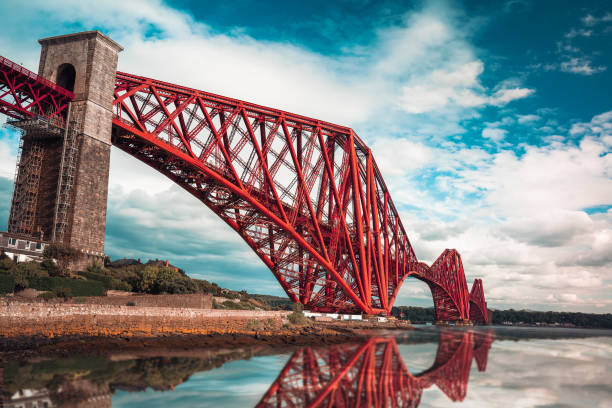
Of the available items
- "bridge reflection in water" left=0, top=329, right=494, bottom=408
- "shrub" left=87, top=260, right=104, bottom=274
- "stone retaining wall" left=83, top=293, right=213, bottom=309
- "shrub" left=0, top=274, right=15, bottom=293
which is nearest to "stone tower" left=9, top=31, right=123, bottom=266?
"shrub" left=87, top=260, right=104, bottom=274

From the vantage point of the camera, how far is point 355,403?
1263 cm

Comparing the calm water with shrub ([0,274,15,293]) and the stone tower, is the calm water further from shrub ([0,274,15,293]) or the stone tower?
the stone tower

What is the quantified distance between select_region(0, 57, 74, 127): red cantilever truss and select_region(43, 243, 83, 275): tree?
902 centimetres

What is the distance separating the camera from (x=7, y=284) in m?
23.9

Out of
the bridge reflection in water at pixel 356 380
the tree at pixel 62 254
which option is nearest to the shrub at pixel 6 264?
the tree at pixel 62 254

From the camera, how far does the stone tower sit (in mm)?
31016

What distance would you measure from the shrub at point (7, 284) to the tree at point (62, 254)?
4161mm

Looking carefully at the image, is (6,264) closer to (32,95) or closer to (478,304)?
(32,95)

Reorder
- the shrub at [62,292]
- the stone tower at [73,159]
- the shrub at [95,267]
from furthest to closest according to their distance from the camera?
the stone tower at [73,159] → the shrub at [95,267] → the shrub at [62,292]

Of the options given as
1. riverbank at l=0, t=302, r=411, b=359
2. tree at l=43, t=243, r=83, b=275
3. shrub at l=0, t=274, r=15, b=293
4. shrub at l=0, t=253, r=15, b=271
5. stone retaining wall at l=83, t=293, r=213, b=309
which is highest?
tree at l=43, t=243, r=83, b=275

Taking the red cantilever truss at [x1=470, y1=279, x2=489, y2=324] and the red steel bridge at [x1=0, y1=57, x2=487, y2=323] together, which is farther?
the red cantilever truss at [x1=470, y1=279, x2=489, y2=324]

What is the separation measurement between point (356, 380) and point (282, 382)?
2.76 m

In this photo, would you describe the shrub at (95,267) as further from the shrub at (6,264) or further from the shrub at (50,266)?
the shrub at (6,264)

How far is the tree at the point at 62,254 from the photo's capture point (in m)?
28.9
